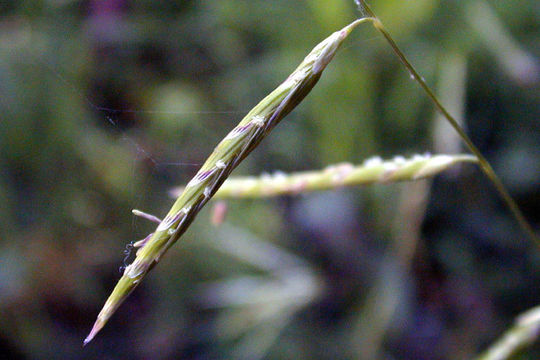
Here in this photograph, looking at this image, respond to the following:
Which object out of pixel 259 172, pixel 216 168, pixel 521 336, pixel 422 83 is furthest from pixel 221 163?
pixel 259 172

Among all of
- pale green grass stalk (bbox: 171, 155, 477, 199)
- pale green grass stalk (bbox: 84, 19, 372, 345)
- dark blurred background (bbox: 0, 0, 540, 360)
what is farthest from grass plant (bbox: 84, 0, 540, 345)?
dark blurred background (bbox: 0, 0, 540, 360)

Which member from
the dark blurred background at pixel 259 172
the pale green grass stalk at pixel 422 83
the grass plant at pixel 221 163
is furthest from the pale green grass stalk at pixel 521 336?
the dark blurred background at pixel 259 172

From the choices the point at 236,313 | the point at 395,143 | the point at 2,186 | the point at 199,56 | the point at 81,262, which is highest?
the point at 199,56

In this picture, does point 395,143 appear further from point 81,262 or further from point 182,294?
point 81,262

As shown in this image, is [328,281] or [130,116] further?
[130,116]

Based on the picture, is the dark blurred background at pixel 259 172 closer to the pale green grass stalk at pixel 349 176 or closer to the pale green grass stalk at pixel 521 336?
the pale green grass stalk at pixel 521 336

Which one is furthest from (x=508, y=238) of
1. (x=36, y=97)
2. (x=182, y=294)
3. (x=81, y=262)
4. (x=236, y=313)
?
(x=36, y=97)

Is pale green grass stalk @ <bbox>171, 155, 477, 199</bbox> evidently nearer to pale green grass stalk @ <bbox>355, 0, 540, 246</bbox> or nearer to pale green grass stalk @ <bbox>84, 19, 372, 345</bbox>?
pale green grass stalk @ <bbox>355, 0, 540, 246</bbox>
